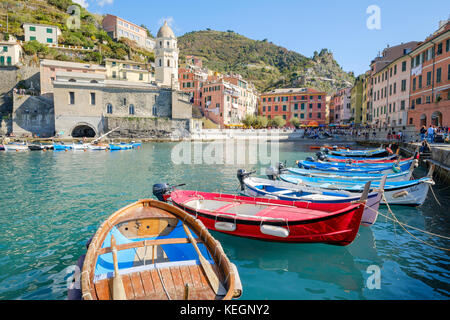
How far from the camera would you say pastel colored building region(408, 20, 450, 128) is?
1115 inches

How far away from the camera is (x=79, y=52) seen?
220ft

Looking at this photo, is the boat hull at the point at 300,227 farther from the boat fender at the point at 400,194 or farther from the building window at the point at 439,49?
the building window at the point at 439,49

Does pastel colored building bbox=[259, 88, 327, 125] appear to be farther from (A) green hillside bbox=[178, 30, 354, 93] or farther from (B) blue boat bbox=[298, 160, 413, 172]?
(B) blue boat bbox=[298, 160, 413, 172]

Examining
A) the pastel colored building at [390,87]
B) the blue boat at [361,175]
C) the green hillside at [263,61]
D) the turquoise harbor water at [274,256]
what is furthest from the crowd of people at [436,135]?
the green hillside at [263,61]

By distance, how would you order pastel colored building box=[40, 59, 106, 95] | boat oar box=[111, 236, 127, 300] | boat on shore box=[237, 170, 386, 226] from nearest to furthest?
boat oar box=[111, 236, 127, 300] < boat on shore box=[237, 170, 386, 226] < pastel colored building box=[40, 59, 106, 95]

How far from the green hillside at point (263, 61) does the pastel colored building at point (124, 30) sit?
3924 cm

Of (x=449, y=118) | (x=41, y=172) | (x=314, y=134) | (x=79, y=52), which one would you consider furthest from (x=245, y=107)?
(x=41, y=172)

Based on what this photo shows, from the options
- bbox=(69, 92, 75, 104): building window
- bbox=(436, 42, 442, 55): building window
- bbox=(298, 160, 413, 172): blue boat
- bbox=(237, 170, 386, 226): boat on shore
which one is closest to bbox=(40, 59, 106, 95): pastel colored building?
bbox=(69, 92, 75, 104): building window

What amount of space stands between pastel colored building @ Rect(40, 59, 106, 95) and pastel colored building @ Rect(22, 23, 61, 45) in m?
13.4

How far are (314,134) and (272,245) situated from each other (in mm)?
51249

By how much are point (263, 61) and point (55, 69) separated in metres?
113

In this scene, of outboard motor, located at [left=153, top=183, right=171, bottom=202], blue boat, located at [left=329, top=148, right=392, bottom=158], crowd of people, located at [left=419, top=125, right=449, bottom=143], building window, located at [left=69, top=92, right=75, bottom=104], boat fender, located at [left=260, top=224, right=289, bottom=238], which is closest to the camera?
boat fender, located at [left=260, top=224, right=289, bottom=238]
